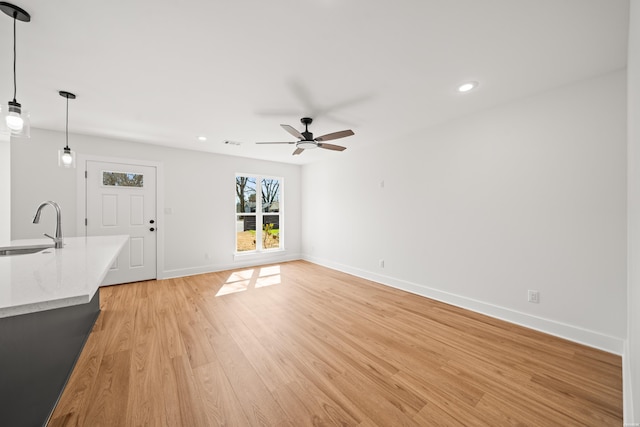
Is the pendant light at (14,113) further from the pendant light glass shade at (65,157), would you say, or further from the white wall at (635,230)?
the white wall at (635,230)

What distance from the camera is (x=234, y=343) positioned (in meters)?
2.34

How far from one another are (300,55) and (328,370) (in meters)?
2.54

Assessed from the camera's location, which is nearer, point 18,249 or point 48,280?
point 48,280

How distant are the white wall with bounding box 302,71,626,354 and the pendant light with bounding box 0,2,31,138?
364 centimetres

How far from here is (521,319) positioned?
271 cm

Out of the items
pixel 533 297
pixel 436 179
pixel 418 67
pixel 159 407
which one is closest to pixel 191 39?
pixel 418 67

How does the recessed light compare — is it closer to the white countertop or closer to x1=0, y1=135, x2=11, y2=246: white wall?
the white countertop

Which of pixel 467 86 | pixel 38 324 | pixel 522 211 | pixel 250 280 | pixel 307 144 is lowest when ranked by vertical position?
pixel 250 280

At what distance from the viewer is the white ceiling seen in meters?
1.54

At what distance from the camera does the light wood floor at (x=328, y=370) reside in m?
1.53

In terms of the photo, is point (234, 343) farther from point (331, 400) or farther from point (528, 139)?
point (528, 139)

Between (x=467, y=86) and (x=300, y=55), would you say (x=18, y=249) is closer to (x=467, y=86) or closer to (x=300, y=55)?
(x=300, y=55)

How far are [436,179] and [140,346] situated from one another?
3.97 metres

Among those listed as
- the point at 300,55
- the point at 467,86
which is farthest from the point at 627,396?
the point at 300,55
